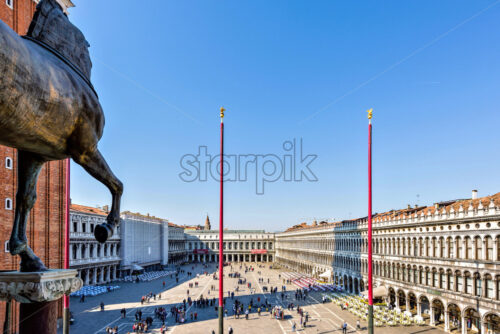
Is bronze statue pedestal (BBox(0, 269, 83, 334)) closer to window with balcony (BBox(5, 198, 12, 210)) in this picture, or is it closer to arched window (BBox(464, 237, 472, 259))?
window with balcony (BBox(5, 198, 12, 210))

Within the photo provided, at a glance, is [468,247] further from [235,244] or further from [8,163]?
[235,244]

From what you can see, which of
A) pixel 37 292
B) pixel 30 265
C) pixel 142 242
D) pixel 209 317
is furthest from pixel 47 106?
pixel 142 242

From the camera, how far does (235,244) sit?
136 m

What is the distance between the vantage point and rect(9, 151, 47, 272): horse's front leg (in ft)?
18.6

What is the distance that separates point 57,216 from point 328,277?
44.1m

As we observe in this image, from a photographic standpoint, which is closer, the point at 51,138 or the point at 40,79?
the point at 40,79

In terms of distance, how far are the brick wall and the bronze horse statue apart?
2093 centimetres

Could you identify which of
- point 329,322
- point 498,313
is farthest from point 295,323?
point 498,313

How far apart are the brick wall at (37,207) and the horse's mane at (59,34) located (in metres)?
22.1

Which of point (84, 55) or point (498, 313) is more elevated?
point (84, 55)

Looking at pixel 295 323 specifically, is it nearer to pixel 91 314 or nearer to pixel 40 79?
pixel 91 314

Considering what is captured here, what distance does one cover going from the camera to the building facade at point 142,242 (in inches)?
2842

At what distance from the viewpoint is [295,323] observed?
1342 inches

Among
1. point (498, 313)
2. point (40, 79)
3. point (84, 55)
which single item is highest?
point (84, 55)
